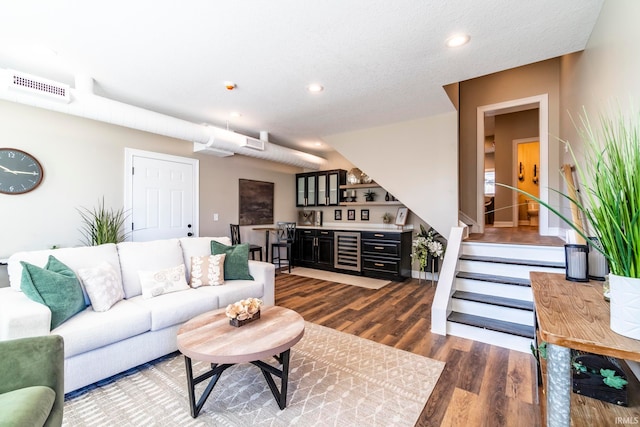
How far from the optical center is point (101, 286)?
229 centimetres

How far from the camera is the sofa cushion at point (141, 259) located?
2.68m

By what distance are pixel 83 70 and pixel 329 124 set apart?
2.98 m

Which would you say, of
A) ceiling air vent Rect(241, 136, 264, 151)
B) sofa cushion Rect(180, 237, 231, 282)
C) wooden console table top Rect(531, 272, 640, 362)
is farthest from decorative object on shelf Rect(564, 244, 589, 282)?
ceiling air vent Rect(241, 136, 264, 151)

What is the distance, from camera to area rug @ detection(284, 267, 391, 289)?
476 cm

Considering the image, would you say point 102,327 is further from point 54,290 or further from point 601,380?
point 601,380

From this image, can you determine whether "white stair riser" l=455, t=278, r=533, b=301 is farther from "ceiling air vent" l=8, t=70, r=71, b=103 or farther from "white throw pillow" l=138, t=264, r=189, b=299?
"ceiling air vent" l=8, t=70, r=71, b=103

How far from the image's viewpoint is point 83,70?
277cm

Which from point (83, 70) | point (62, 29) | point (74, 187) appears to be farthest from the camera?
point (74, 187)

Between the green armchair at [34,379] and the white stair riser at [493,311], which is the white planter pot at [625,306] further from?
the green armchair at [34,379]

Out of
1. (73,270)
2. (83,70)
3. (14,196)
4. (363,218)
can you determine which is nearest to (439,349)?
(73,270)

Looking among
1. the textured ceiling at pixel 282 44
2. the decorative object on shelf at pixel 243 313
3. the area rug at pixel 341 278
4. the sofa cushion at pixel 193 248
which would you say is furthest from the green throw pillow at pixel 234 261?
the area rug at pixel 341 278

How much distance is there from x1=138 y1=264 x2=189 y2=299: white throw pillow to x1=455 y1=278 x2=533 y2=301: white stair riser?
9.75ft

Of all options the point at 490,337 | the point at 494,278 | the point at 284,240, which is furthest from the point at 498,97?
the point at 284,240

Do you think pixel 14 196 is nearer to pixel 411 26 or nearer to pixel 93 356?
pixel 93 356
